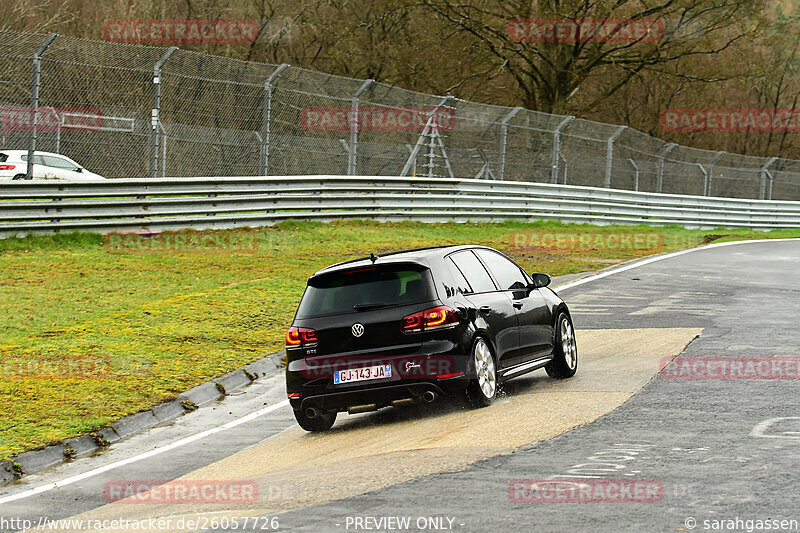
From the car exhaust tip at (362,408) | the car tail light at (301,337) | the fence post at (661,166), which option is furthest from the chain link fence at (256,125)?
the car exhaust tip at (362,408)

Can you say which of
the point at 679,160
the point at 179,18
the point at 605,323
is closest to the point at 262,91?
the point at 605,323

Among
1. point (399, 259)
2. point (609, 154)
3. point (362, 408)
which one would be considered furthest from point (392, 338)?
point (609, 154)

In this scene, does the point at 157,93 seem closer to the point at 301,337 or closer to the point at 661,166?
the point at 301,337

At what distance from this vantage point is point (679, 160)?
3584 cm

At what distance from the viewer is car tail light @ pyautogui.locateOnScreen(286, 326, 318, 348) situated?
948 centimetres

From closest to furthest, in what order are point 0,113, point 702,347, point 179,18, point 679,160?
1. point 702,347
2. point 0,113
3. point 679,160
4. point 179,18

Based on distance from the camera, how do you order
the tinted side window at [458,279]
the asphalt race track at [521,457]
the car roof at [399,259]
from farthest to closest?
the tinted side window at [458,279] → the car roof at [399,259] → the asphalt race track at [521,457]

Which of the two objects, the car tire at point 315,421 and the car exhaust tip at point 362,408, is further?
the car tire at point 315,421

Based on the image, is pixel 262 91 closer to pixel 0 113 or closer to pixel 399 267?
pixel 0 113

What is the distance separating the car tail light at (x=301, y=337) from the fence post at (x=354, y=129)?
1522 centimetres

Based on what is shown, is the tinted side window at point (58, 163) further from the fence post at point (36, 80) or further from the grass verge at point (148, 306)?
the grass verge at point (148, 306)

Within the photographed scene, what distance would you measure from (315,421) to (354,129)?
1551cm

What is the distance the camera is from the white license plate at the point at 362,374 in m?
9.24

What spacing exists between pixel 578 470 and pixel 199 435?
12.5ft
